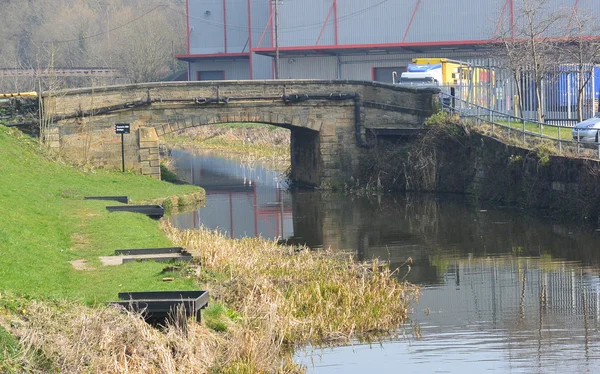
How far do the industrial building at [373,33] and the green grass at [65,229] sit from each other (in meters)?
26.8

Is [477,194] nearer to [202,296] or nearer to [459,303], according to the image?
[459,303]

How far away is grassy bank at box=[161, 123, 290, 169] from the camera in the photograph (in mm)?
58531

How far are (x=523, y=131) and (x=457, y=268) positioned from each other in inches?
466

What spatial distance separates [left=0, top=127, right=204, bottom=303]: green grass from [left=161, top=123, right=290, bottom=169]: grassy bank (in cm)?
1924

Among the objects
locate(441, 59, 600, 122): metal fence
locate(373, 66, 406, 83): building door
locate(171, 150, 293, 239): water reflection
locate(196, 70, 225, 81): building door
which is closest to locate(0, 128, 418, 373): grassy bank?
locate(171, 150, 293, 239): water reflection

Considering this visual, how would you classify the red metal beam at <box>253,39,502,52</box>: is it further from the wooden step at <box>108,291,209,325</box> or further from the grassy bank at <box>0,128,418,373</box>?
the wooden step at <box>108,291,209,325</box>

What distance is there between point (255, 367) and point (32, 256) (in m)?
6.02

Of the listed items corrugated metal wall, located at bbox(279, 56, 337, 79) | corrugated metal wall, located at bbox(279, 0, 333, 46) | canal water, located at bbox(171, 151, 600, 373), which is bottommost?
canal water, located at bbox(171, 151, 600, 373)

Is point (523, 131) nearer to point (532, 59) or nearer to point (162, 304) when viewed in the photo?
point (532, 59)

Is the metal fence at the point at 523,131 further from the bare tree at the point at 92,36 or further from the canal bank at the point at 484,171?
the bare tree at the point at 92,36

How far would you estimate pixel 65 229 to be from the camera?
74.3 ft

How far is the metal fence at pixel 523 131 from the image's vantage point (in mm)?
30875

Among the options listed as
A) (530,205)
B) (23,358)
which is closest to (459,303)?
(23,358)

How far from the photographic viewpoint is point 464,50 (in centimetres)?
6028
